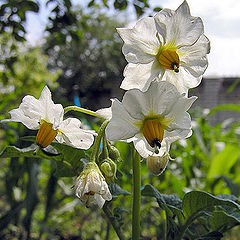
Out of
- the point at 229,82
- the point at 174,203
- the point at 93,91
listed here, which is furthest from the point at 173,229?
the point at 93,91

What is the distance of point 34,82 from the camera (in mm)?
4227

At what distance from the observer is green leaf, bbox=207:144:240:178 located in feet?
4.70

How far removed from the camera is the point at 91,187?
0.45 m

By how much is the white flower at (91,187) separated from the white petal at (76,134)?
0.04 metres

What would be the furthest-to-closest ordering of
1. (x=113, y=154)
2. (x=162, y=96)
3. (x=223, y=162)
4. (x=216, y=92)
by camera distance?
(x=216, y=92) → (x=223, y=162) → (x=113, y=154) → (x=162, y=96)

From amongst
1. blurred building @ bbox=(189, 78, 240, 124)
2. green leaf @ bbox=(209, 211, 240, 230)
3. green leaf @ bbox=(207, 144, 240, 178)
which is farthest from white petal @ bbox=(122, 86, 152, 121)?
blurred building @ bbox=(189, 78, 240, 124)

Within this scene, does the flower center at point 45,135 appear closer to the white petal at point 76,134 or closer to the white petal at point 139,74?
the white petal at point 76,134

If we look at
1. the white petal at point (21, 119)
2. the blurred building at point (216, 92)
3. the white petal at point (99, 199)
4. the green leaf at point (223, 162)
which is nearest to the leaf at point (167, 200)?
the white petal at point (99, 199)

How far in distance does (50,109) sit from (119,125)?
10 centimetres

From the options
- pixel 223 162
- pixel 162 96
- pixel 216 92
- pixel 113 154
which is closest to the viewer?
pixel 162 96

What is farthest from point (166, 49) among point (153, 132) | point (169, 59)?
point (153, 132)

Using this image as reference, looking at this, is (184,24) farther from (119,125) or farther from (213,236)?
(213,236)

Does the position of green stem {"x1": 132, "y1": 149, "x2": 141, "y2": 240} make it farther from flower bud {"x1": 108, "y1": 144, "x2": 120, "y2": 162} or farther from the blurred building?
the blurred building

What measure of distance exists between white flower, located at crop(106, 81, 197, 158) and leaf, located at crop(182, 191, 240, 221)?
10 centimetres
